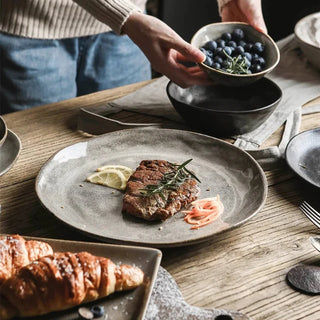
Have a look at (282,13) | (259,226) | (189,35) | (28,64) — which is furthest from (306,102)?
(282,13)

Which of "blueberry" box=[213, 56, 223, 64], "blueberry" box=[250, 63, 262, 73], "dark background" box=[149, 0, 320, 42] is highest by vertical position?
"blueberry" box=[213, 56, 223, 64]

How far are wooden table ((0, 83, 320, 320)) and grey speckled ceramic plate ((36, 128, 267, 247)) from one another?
4 centimetres

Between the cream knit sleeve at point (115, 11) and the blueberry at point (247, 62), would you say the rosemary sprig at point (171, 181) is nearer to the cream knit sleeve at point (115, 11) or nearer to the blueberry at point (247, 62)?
the blueberry at point (247, 62)

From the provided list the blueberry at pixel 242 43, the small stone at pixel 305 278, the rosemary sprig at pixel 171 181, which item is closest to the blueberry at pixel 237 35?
the blueberry at pixel 242 43

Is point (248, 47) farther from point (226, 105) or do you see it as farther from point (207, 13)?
point (207, 13)

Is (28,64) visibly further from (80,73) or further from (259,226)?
(259,226)

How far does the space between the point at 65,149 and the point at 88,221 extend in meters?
0.29

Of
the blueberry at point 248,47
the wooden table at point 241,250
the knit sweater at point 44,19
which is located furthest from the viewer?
the knit sweater at point 44,19

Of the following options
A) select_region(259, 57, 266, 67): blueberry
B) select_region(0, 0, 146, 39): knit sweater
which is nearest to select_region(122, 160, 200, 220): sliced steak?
select_region(259, 57, 266, 67): blueberry

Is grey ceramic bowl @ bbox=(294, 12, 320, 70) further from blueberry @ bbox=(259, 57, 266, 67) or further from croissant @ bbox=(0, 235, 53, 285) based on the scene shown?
croissant @ bbox=(0, 235, 53, 285)

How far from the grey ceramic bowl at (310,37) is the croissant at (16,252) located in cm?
139

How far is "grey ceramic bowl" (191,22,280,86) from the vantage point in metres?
1.63

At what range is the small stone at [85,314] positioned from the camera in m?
0.94

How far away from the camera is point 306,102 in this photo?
1930 millimetres
